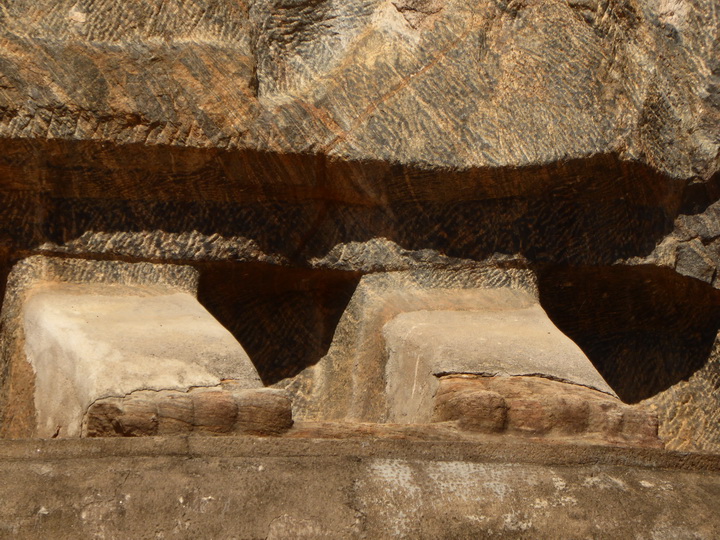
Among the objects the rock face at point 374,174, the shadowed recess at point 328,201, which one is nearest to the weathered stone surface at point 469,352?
the rock face at point 374,174

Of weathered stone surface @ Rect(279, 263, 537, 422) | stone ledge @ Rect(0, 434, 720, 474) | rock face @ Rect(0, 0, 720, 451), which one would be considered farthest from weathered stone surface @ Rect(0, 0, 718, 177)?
stone ledge @ Rect(0, 434, 720, 474)

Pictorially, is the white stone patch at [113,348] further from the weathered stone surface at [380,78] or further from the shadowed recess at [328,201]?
the weathered stone surface at [380,78]

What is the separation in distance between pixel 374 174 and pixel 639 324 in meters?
0.99

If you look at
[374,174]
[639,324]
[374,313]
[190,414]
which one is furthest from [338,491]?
[639,324]

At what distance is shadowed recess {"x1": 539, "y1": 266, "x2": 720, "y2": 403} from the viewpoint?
3.88 m

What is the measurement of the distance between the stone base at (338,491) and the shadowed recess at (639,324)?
120cm

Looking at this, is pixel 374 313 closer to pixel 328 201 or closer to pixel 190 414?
pixel 328 201

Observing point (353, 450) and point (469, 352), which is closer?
point (353, 450)

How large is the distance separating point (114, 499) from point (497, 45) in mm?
1871

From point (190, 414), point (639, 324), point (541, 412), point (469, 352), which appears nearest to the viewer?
point (190, 414)

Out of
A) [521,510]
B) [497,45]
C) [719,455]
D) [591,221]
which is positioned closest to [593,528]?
[521,510]

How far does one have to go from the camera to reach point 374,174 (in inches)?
139

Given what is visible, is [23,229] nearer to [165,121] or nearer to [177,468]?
[165,121]

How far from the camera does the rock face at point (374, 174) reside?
11.0 feet
